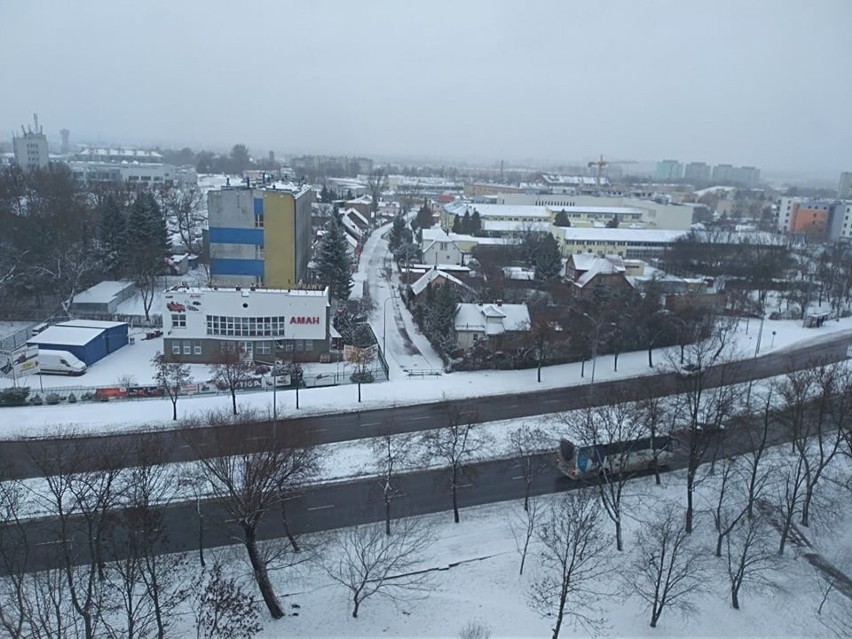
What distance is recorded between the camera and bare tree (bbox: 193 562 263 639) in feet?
35.5

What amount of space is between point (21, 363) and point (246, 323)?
807cm

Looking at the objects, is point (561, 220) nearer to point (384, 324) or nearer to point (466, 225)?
point (466, 225)

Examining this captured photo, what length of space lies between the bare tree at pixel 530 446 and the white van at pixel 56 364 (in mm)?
16497

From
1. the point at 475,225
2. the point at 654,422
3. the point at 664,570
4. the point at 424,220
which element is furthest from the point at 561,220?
the point at 664,570

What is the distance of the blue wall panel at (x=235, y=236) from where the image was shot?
32344 millimetres

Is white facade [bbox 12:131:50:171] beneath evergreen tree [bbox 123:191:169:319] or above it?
above

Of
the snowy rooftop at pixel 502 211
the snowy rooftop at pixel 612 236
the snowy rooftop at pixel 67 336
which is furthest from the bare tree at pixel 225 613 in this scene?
the snowy rooftop at pixel 502 211

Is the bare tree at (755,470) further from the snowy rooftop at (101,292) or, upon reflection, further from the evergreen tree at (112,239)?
the evergreen tree at (112,239)

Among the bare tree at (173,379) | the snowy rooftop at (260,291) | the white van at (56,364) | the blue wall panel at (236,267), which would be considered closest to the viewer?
the bare tree at (173,379)

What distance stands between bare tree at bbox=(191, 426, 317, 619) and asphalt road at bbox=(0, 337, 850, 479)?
18cm

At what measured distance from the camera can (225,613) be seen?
1168cm

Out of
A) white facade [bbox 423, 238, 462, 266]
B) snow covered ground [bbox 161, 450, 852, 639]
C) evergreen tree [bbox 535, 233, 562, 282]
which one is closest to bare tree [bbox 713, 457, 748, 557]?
snow covered ground [bbox 161, 450, 852, 639]

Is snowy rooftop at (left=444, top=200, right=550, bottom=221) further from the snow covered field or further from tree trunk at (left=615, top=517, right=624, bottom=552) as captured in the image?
tree trunk at (left=615, top=517, right=624, bottom=552)

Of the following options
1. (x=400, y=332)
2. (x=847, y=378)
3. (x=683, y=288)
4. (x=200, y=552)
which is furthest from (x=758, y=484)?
(x=683, y=288)
